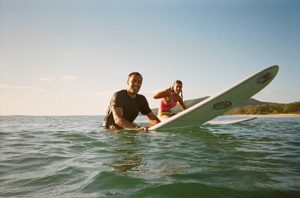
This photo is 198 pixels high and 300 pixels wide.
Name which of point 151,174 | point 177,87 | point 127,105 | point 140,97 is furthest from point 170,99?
point 151,174

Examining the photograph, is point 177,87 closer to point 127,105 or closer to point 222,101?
point 222,101

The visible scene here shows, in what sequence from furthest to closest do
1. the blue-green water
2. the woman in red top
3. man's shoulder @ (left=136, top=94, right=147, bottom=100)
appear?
the woman in red top → man's shoulder @ (left=136, top=94, right=147, bottom=100) → the blue-green water

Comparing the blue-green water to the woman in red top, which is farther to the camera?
the woman in red top

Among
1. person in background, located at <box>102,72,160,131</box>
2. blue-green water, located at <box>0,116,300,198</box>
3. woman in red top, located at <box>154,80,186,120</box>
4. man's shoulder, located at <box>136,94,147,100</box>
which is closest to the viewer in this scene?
blue-green water, located at <box>0,116,300,198</box>

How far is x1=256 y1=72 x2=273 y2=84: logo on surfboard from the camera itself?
24.0 feet

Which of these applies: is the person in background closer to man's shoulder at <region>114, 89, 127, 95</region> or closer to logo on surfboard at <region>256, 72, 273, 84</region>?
man's shoulder at <region>114, 89, 127, 95</region>

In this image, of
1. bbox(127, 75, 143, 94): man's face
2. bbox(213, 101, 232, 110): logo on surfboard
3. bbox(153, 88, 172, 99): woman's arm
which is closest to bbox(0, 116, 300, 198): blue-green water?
bbox(127, 75, 143, 94): man's face

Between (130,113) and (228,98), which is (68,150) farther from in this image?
(228,98)

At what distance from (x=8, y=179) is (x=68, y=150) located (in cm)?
202

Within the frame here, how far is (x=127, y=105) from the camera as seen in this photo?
7336mm

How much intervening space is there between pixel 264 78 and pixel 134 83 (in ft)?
11.6

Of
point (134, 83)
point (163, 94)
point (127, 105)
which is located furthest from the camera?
point (163, 94)

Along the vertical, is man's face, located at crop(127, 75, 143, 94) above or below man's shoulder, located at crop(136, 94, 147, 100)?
above

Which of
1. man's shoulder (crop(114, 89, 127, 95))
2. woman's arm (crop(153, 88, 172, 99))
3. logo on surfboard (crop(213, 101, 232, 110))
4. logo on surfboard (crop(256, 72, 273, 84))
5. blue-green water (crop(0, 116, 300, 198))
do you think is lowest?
blue-green water (crop(0, 116, 300, 198))
